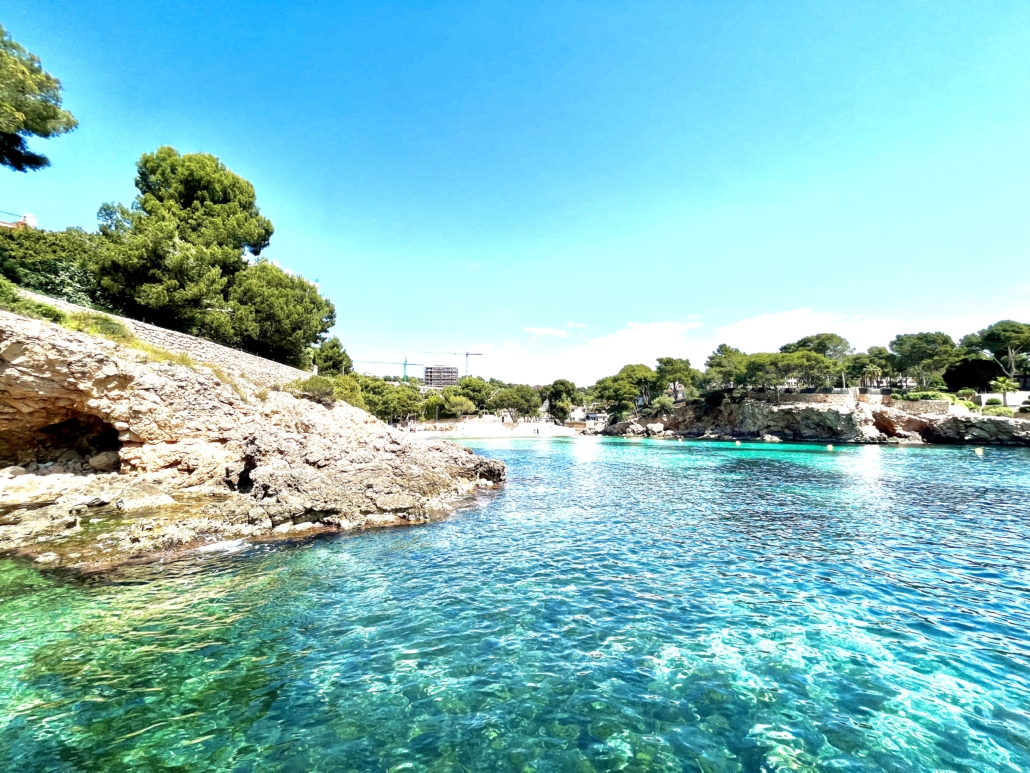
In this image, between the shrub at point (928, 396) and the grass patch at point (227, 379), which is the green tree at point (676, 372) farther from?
the grass patch at point (227, 379)

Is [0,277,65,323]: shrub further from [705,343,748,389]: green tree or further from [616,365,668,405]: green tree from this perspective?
[616,365,668,405]: green tree

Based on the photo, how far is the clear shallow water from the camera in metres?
4.57

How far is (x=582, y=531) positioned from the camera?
14.1 metres

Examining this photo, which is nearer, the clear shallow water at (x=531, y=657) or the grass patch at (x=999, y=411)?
the clear shallow water at (x=531, y=657)

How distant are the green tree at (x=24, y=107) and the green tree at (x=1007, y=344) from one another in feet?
338

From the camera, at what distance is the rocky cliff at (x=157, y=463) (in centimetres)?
1249

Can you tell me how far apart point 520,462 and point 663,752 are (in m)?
33.7

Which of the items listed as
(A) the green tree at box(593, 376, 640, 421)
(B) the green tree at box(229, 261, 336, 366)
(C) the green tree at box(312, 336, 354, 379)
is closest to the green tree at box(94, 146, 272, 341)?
(B) the green tree at box(229, 261, 336, 366)

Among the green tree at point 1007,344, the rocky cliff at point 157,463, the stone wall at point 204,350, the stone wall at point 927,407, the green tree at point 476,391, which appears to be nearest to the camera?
the rocky cliff at point 157,463

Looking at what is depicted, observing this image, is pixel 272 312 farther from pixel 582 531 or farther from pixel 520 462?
pixel 582 531

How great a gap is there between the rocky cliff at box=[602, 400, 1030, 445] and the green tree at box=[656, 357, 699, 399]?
562 inches

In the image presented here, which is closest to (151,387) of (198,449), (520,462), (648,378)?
(198,449)

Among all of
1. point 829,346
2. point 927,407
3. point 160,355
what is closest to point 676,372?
point 829,346

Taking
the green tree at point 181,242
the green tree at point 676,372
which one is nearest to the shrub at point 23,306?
the green tree at point 181,242
